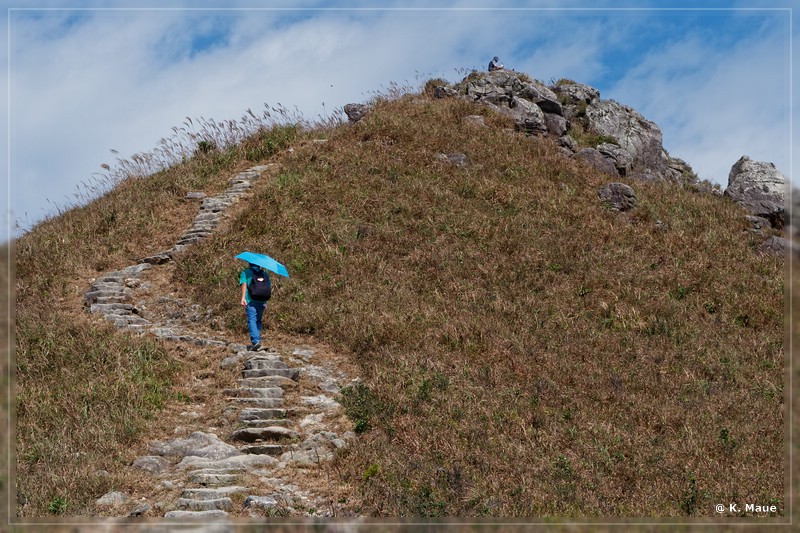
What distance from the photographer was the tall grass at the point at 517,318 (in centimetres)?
985

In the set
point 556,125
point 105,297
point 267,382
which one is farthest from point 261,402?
point 556,125

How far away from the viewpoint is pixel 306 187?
22484 mm

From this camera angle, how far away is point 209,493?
30.4 feet

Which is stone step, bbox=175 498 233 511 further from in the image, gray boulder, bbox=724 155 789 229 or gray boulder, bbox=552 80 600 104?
gray boulder, bbox=552 80 600 104

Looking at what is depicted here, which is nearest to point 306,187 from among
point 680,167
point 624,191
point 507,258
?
point 507,258

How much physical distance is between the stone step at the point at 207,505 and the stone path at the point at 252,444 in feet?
0.04

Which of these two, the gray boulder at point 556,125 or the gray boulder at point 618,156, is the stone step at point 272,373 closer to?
the gray boulder at point 618,156

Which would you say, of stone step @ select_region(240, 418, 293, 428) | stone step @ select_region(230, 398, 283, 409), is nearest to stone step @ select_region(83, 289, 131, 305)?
stone step @ select_region(230, 398, 283, 409)

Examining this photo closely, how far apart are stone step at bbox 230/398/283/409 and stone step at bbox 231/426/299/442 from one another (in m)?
1.05

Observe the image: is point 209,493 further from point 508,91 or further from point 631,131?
point 631,131

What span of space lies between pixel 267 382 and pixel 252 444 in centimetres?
216

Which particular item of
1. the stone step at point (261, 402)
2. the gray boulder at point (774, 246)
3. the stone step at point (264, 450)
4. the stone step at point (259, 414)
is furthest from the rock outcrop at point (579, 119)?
the stone step at point (264, 450)

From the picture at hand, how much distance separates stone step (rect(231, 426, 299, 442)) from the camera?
11344mm

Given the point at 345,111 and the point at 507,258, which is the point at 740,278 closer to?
the point at 507,258
